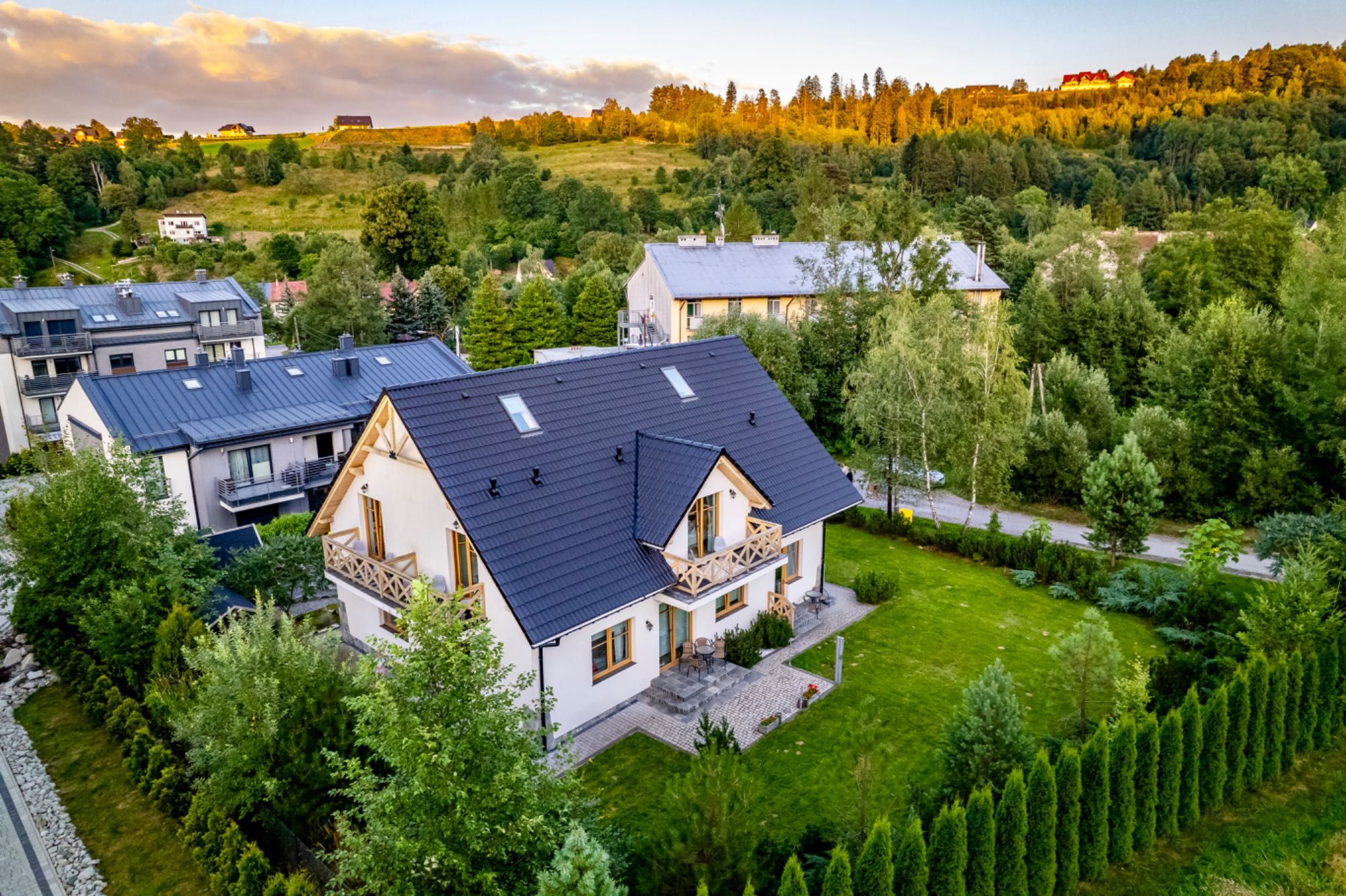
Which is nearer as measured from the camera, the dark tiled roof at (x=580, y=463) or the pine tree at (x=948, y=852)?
the pine tree at (x=948, y=852)

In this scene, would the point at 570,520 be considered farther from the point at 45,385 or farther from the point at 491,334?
the point at 491,334

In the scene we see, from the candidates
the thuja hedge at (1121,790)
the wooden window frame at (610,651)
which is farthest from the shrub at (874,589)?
the thuja hedge at (1121,790)

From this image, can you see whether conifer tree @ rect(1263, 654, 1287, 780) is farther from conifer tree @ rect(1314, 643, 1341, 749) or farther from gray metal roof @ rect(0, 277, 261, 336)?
gray metal roof @ rect(0, 277, 261, 336)

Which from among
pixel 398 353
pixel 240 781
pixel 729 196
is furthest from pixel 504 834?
pixel 729 196

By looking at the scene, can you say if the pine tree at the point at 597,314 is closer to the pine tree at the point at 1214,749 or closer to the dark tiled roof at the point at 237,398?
the dark tiled roof at the point at 237,398

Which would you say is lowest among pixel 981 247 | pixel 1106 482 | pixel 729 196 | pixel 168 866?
pixel 168 866

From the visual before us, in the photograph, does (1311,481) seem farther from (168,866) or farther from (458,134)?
(458,134)
